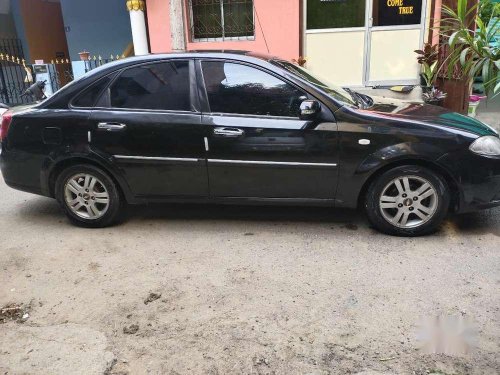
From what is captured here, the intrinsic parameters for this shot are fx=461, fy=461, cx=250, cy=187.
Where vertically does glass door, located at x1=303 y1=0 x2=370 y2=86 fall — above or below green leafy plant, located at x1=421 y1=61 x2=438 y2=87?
above

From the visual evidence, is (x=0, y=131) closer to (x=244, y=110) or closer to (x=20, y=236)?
(x=20, y=236)

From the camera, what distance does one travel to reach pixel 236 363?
8.41ft

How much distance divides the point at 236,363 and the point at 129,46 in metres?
11.2

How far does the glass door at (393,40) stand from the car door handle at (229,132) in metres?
6.43

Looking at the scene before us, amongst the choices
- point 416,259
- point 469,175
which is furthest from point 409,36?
point 416,259

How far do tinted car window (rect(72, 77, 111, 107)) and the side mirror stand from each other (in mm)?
1849

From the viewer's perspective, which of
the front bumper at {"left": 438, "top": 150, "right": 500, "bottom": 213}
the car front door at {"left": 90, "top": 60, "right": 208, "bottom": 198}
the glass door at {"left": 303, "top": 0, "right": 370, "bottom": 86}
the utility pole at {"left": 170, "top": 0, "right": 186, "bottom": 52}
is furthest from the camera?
the glass door at {"left": 303, "top": 0, "right": 370, "bottom": 86}

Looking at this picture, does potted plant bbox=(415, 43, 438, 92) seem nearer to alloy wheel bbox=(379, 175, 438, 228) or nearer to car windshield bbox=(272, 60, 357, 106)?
car windshield bbox=(272, 60, 357, 106)

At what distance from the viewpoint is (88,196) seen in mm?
4461

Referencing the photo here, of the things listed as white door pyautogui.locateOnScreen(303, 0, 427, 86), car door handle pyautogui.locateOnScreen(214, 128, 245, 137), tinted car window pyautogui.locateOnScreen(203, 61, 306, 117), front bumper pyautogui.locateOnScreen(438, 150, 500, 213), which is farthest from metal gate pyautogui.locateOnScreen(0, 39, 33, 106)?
front bumper pyautogui.locateOnScreen(438, 150, 500, 213)

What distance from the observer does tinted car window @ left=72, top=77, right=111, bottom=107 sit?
14.2ft

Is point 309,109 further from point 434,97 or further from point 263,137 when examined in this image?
point 434,97

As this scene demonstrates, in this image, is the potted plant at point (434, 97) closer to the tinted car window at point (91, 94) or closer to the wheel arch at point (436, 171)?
the wheel arch at point (436, 171)

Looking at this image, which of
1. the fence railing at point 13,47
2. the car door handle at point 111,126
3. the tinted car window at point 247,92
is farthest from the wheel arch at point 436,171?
the fence railing at point 13,47
